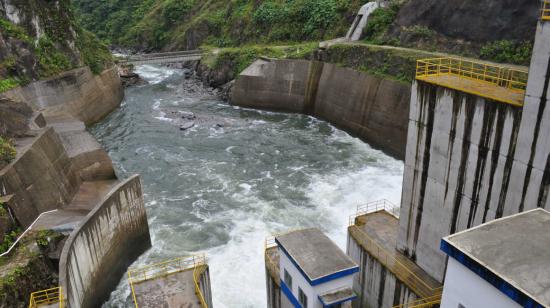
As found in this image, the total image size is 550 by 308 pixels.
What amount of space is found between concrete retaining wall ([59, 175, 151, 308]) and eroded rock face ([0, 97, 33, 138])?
711 centimetres

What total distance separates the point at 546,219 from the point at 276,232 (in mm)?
13444

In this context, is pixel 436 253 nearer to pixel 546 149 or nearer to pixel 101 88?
pixel 546 149

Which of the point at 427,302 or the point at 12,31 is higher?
the point at 12,31

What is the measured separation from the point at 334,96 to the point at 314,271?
27.1 meters

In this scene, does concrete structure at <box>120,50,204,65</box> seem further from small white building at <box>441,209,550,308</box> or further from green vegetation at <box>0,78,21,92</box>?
small white building at <box>441,209,550,308</box>

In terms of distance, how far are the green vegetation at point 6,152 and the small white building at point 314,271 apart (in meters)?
12.4

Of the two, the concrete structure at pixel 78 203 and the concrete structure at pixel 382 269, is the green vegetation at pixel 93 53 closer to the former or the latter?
the concrete structure at pixel 78 203

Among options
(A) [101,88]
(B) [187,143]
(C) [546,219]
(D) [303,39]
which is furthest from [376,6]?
(C) [546,219]

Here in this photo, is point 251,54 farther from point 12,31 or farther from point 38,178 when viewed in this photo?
point 38,178

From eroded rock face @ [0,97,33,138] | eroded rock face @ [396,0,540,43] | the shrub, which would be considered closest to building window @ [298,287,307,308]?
eroded rock face @ [0,97,33,138]

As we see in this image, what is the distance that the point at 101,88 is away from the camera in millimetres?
41125

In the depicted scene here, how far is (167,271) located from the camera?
1827cm

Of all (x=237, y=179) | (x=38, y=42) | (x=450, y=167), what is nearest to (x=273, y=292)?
(x=450, y=167)

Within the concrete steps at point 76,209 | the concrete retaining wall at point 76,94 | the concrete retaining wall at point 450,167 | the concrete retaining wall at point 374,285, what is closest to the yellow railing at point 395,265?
the concrete retaining wall at point 374,285
